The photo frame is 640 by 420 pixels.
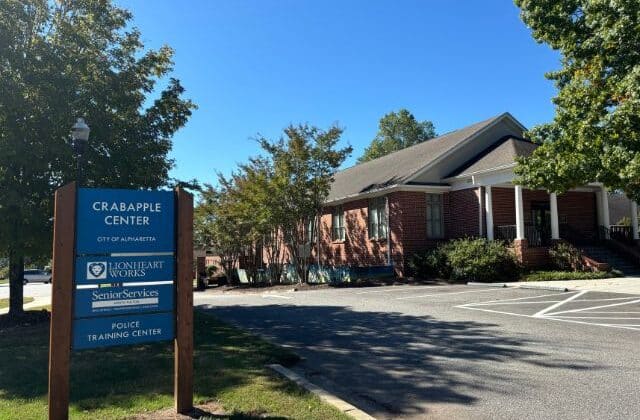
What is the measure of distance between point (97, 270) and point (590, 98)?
1280 cm

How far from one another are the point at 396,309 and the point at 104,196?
8943 mm

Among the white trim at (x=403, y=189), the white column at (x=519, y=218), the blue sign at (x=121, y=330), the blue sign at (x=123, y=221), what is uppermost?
the white trim at (x=403, y=189)

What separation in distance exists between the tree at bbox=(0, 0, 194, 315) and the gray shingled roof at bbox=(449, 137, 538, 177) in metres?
13.9

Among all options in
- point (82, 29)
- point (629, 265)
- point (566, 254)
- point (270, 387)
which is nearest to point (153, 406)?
point (270, 387)

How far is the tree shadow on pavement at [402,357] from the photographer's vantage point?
227 inches

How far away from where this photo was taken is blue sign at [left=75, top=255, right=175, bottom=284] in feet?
16.0

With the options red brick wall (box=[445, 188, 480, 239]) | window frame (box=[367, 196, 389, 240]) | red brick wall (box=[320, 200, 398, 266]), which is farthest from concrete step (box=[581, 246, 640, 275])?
window frame (box=[367, 196, 389, 240])

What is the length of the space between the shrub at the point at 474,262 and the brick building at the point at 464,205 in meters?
0.77

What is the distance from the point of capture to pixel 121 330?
5023 millimetres

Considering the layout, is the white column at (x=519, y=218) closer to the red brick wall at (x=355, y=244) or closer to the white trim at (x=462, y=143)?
the white trim at (x=462, y=143)

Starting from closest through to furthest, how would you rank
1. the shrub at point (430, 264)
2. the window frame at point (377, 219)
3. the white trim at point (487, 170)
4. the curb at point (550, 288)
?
1. the curb at point (550, 288)
2. the white trim at point (487, 170)
3. the shrub at point (430, 264)
4. the window frame at point (377, 219)

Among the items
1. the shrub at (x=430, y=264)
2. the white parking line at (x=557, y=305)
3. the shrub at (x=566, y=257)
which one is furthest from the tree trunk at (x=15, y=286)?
the shrub at (x=566, y=257)

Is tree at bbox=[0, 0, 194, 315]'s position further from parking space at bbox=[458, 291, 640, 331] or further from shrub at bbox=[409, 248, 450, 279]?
shrub at bbox=[409, 248, 450, 279]

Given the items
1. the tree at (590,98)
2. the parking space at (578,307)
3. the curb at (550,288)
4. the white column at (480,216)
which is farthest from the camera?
the white column at (480,216)
